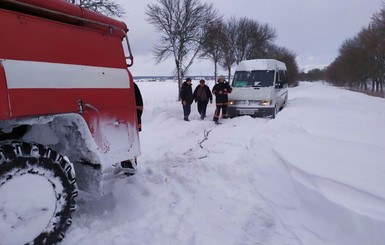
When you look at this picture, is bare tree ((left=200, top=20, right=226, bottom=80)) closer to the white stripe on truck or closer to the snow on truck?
the snow on truck

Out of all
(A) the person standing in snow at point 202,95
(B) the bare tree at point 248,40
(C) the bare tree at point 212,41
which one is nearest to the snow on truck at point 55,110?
(A) the person standing in snow at point 202,95

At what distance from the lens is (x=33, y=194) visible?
2781 millimetres

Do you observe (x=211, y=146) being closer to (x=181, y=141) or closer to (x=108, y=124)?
(x=181, y=141)

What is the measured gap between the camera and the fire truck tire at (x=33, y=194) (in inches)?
102

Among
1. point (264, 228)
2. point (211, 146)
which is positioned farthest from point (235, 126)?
point (264, 228)

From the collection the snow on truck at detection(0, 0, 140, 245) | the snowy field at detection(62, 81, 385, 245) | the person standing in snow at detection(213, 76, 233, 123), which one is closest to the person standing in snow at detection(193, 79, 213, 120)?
the person standing in snow at detection(213, 76, 233, 123)

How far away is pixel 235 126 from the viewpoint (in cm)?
1009

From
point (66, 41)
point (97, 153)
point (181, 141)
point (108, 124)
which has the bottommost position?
point (181, 141)

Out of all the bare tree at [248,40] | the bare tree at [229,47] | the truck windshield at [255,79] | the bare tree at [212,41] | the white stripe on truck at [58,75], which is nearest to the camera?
the white stripe on truck at [58,75]

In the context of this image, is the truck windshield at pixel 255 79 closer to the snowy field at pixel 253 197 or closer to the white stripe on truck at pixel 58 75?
the snowy field at pixel 253 197

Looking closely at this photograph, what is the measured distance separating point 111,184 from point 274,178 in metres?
2.57

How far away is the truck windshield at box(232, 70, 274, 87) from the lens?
12.7 metres

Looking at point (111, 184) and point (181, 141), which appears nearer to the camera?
point (111, 184)

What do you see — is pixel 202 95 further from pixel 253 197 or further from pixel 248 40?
pixel 248 40
